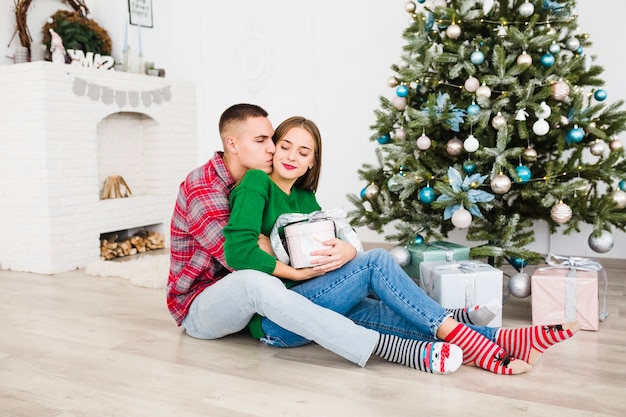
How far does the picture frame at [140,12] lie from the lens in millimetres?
4641

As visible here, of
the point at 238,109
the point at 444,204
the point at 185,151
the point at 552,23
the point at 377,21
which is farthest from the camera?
the point at 185,151

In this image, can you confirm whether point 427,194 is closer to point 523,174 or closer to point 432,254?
point 432,254

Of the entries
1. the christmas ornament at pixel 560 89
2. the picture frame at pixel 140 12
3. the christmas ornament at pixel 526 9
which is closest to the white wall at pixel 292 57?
the picture frame at pixel 140 12

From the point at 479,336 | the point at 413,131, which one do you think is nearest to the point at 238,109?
the point at 413,131

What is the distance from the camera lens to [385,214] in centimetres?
300

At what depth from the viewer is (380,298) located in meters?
2.00

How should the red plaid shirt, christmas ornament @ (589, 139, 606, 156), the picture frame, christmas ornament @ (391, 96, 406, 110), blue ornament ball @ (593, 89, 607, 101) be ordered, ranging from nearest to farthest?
the red plaid shirt
christmas ornament @ (589, 139, 606, 156)
blue ornament ball @ (593, 89, 607, 101)
christmas ornament @ (391, 96, 406, 110)
the picture frame

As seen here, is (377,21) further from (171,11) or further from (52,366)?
(52,366)

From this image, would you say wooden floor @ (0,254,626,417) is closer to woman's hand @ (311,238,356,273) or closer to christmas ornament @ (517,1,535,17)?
woman's hand @ (311,238,356,273)

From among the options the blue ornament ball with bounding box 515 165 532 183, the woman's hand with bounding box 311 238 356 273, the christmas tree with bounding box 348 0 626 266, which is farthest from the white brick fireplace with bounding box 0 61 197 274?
the blue ornament ball with bounding box 515 165 532 183

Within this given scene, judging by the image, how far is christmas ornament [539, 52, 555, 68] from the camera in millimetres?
2730

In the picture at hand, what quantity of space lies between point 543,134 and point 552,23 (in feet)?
1.88

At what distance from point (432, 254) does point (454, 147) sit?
1.66ft

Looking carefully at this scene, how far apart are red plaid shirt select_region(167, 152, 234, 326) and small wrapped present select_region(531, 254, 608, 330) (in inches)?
47.9
